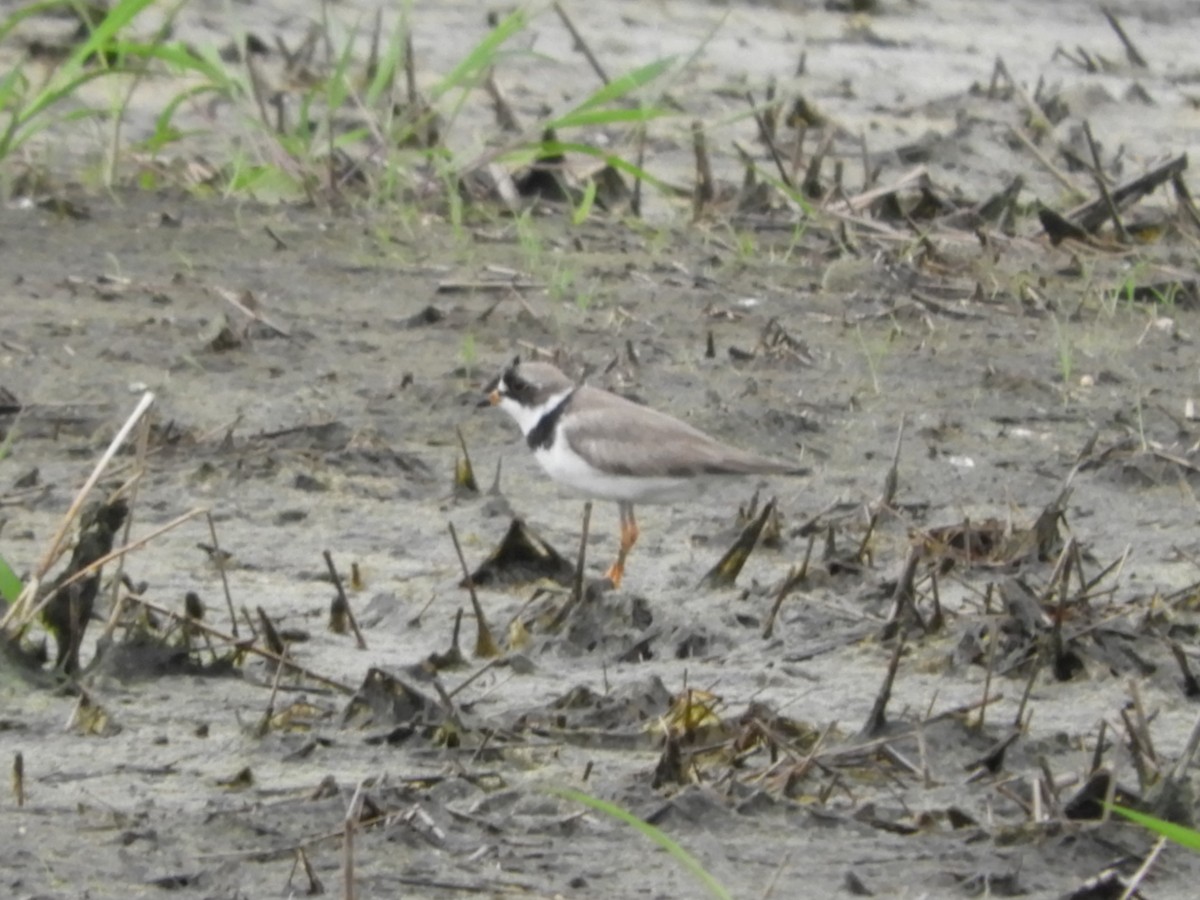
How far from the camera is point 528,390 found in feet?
21.7

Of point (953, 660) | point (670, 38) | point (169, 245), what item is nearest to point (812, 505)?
point (953, 660)

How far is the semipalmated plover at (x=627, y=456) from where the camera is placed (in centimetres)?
615

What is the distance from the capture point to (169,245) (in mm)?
8438

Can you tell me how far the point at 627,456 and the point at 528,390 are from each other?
1.86 feet

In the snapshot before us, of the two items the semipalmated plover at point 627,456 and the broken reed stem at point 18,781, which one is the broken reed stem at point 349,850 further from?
the semipalmated plover at point 627,456

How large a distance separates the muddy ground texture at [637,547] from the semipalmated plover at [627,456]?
14cm

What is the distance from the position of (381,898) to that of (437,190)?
19.4 feet

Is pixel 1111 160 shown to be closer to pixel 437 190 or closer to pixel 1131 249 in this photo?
pixel 1131 249

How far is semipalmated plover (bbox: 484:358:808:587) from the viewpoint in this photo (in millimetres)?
6152

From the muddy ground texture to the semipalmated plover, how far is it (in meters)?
0.14

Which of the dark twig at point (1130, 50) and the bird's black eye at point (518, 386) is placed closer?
the bird's black eye at point (518, 386)

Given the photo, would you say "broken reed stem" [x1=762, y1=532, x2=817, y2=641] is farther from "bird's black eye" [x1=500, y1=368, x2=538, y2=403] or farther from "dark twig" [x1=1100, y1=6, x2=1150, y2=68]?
"dark twig" [x1=1100, y1=6, x2=1150, y2=68]

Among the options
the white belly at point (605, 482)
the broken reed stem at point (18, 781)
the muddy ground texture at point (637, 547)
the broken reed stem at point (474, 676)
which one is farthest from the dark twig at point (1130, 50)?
the broken reed stem at point (18, 781)

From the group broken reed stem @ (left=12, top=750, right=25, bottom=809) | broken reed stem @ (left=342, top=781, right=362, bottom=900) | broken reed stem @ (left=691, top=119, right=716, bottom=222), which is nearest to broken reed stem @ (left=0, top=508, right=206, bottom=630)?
broken reed stem @ (left=12, top=750, right=25, bottom=809)
